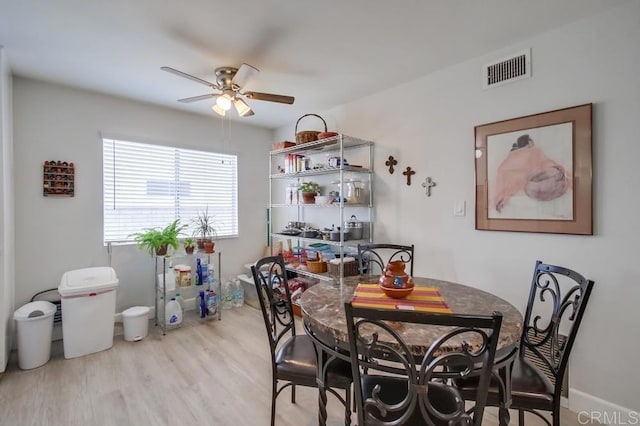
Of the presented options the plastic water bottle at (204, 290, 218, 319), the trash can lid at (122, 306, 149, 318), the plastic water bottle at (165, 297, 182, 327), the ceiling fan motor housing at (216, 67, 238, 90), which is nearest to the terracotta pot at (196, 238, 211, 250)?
the plastic water bottle at (204, 290, 218, 319)

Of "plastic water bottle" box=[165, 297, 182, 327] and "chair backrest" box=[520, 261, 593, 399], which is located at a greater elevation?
"chair backrest" box=[520, 261, 593, 399]

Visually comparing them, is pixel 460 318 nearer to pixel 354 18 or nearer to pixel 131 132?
pixel 354 18

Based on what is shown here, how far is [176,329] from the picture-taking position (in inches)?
129

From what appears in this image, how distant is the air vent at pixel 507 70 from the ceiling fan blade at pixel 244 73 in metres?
1.74

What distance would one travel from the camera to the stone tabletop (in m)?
1.14

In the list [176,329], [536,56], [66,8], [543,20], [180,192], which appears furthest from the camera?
[180,192]

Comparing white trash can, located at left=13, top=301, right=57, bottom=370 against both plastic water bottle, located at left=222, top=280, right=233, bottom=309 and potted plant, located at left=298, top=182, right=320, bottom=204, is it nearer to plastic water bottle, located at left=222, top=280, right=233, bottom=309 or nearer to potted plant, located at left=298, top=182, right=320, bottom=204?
plastic water bottle, located at left=222, top=280, right=233, bottom=309

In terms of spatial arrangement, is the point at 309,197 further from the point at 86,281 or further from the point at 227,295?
the point at 86,281

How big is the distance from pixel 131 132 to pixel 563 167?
3.97 m

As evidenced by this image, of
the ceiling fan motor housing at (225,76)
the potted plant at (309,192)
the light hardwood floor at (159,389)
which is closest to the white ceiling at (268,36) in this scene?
the ceiling fan motor housing at (225,76)

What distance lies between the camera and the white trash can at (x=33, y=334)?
243cm

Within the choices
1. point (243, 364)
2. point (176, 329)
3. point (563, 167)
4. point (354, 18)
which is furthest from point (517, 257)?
point (176, 329)

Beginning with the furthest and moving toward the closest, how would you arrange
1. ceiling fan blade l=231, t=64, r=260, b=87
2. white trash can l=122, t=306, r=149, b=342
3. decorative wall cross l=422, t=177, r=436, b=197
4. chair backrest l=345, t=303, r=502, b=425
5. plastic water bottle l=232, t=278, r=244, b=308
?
plastic water bottle l=232, t=278, r=244, b=308 < white trash can l=122, t=306, r=149, b=342 < decorative wall cross l=422, t=177, r=436, b=197 < ceiling fan blade l=231, t=64, r=260, b=87 < chair backrest l=345, t=303, r=502, b=425

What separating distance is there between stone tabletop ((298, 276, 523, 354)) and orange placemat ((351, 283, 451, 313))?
1.7 inches
